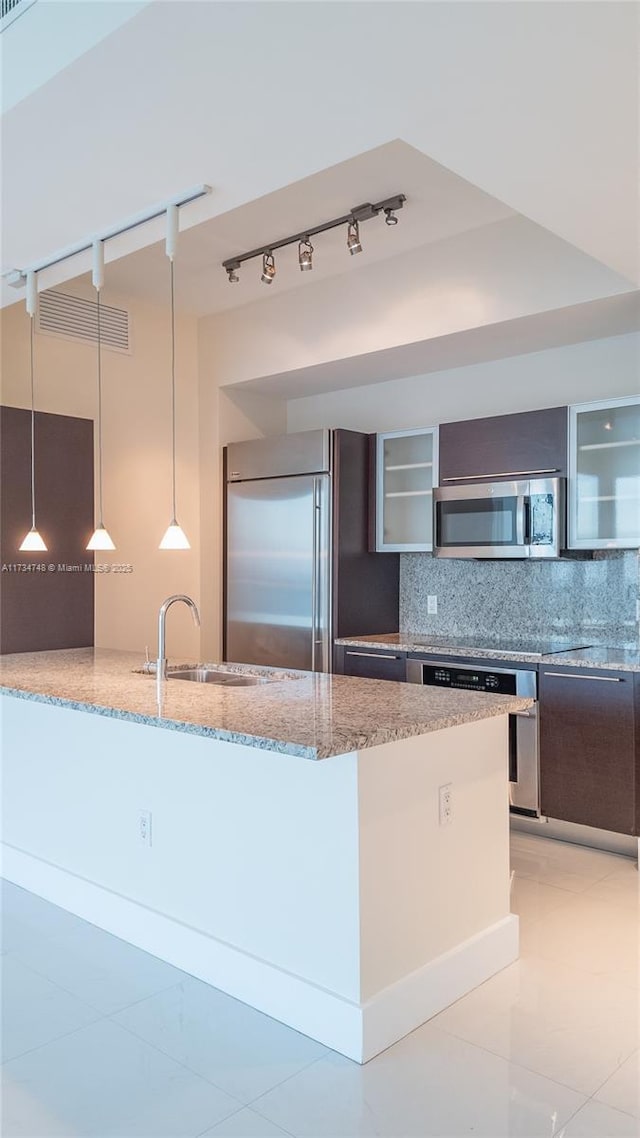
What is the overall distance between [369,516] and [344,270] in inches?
54.4

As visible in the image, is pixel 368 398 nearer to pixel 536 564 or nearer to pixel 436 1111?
pixel 536 564

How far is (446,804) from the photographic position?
2516 mm

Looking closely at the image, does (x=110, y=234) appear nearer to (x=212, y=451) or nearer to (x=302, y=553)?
(x=302, y=553)

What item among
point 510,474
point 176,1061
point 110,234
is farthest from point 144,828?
point 510,474

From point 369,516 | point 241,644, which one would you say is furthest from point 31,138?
point 241,644

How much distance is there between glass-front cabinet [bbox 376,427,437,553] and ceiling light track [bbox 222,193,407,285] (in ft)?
3.92

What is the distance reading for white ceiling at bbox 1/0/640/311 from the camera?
175 cm

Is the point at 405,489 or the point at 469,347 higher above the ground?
the point at 469,347

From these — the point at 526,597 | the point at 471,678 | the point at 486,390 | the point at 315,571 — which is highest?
the point at 486,390

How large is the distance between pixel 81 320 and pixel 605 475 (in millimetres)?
3043

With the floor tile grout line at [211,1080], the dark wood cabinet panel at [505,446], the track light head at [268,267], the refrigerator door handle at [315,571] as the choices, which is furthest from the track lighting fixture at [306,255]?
the floor tile grout line at [211,1080]

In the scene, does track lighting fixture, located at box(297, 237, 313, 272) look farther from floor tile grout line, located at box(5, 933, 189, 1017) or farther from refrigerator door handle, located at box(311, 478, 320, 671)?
floor tile grout line, located at box(5, 933, 189, 1017)

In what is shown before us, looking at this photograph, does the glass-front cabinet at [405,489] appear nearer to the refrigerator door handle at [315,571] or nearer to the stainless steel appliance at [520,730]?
the refrigerator door handle at [315,571]

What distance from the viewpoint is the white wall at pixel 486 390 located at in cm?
409
